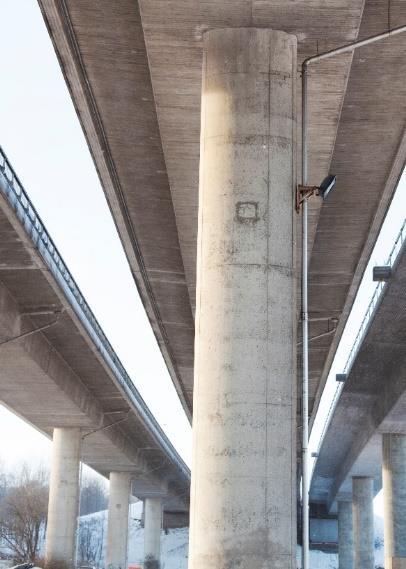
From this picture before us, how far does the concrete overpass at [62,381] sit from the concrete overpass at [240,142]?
575cm

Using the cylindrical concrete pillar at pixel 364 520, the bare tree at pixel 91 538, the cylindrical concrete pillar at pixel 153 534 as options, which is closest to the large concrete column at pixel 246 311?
the cylindrical concrete pillar at pixel 364 520

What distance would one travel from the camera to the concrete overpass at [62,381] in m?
31.2

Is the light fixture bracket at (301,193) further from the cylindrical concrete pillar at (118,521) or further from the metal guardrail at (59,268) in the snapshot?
the cylindrical concrete pillar at (118,521)

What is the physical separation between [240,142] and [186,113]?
522cm

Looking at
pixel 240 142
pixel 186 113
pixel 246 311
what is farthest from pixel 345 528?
pixel 240 142

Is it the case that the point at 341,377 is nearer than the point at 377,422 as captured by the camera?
Yes

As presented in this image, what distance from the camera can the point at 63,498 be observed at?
55156 mm

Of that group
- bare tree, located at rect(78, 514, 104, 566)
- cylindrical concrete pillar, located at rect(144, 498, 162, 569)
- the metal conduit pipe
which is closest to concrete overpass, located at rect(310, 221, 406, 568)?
the metal conduit pipe

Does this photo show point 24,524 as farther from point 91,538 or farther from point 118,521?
point 91,538

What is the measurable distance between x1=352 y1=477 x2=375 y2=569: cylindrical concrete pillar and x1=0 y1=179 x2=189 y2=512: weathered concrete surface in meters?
18.3

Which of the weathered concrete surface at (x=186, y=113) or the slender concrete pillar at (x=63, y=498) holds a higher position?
the weathered concrete surface at (x=186, y=113)

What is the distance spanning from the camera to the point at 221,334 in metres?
16.0

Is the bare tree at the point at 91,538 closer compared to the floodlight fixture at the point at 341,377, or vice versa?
the floodlight fixture at the point at 341,377

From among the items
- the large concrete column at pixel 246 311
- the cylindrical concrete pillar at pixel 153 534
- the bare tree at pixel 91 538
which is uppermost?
the bare tree at pixel 91 538
